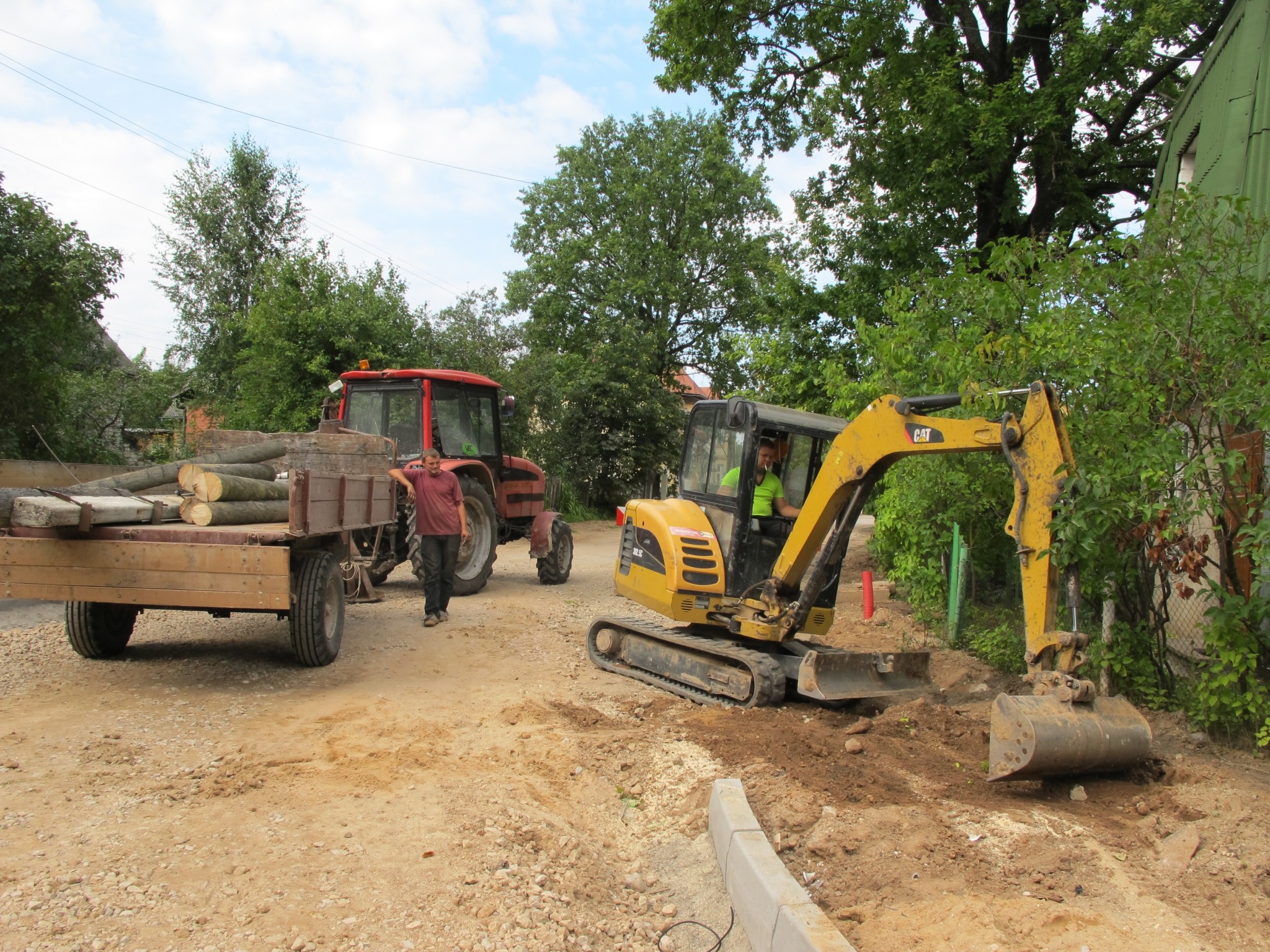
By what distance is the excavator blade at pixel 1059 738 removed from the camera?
169 inches

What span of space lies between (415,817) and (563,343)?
31.5 metres

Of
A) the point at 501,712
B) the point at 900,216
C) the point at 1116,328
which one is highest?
the point at 900,216

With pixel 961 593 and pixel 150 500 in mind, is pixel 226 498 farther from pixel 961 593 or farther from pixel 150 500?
pixel 961 593

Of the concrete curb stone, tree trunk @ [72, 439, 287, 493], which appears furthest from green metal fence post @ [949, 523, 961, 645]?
tree trunk @ [72, 439, 287, 493]

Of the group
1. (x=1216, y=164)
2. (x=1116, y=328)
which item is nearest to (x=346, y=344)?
(x=1216, y=164)

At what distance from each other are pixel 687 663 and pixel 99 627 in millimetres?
4430

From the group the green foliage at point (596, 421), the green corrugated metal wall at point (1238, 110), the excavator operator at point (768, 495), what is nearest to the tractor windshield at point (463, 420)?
the excavator operator at point (768, 495)

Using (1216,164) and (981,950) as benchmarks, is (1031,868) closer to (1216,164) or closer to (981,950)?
(981,950)

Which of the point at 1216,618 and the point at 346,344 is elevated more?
the point at 346,344

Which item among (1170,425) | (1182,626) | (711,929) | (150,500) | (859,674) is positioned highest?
(1170,425)

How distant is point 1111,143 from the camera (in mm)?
13898

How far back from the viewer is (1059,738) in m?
4.30

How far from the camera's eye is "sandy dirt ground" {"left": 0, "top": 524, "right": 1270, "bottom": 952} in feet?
10.7

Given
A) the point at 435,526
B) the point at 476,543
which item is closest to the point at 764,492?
the point at 435,526
